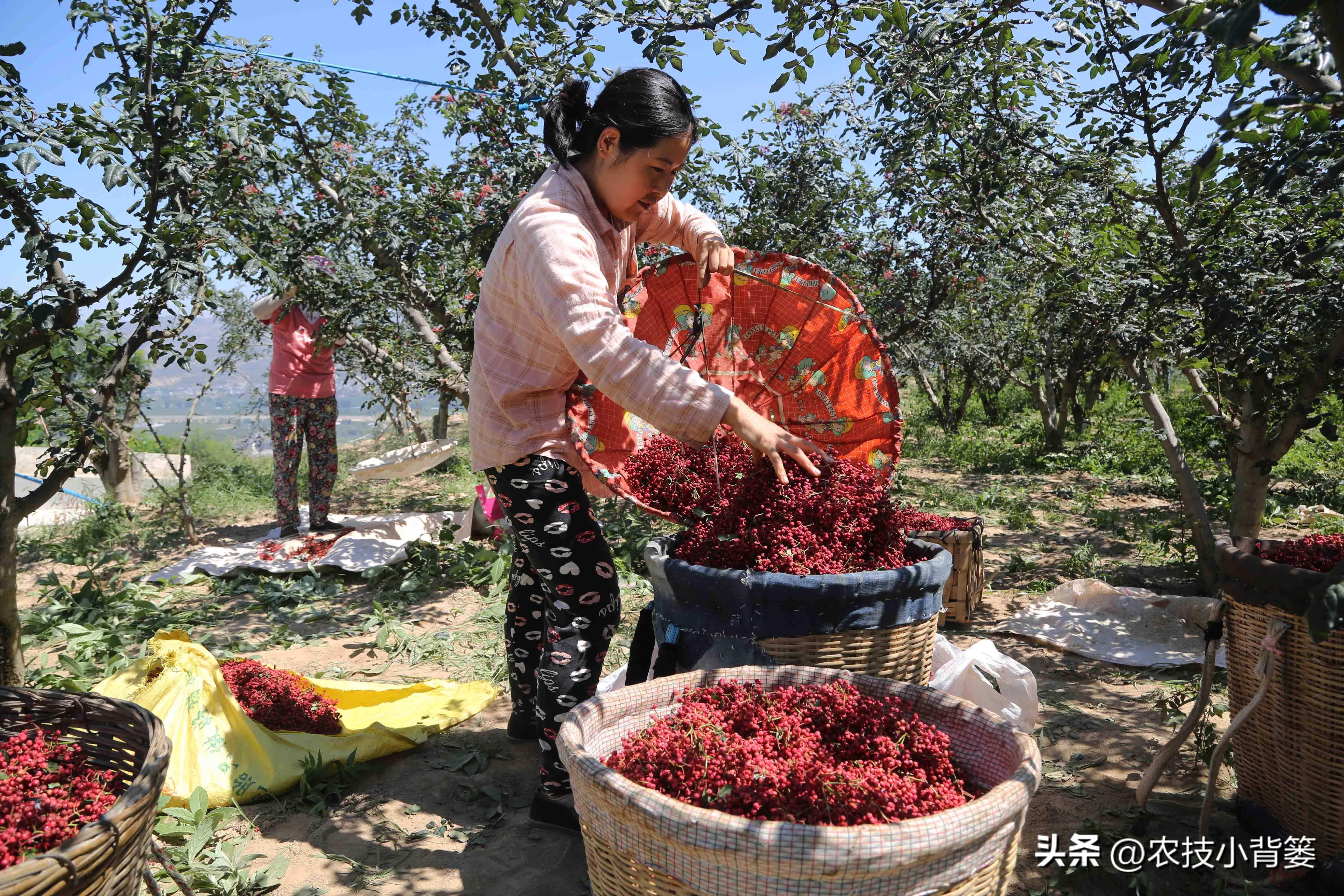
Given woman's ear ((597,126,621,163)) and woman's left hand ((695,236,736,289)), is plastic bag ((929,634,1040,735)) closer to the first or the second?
woman's left hand ((695,236,736,289))

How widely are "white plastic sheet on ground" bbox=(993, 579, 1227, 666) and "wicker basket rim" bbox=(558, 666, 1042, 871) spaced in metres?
2.67

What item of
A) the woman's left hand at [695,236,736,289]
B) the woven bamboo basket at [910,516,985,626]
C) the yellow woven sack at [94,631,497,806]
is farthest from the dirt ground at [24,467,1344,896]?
the woman's left hand at [695,236,736,289]

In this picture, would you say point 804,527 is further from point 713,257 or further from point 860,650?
point 713,257

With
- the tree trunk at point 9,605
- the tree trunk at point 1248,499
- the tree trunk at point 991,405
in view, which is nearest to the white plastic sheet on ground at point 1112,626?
the tree trunk at point 1248,499

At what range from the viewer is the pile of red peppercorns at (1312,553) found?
7.75 ft

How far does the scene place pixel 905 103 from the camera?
5.28 metres

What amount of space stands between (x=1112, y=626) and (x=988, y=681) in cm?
197

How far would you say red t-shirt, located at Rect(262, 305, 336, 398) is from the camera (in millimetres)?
6266

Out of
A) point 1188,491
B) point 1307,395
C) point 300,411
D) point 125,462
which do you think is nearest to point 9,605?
point 300,411

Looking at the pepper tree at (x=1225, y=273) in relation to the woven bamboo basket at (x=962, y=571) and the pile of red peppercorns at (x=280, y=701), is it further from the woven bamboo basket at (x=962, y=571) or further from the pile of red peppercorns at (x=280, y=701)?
the pile of red peppercorns at (x=280, y=701)

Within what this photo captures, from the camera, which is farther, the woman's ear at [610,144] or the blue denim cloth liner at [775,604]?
the woman's ear at [610,144]

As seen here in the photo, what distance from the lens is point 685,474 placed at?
8.50 ft

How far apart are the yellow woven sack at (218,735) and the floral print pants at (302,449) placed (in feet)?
→ 11.1

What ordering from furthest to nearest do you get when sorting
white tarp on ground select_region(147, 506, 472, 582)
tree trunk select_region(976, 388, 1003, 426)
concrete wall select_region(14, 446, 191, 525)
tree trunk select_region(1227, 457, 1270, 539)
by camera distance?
1. tree trunk select_region(976, 388, 1003, 426)
2. concrete wall select_region(14, 446, 191, 525)
3. white tarp on ground select_region(147, 506, 472, 582)
4. tree trunk select_region(1227, 457, 1270, 539)
